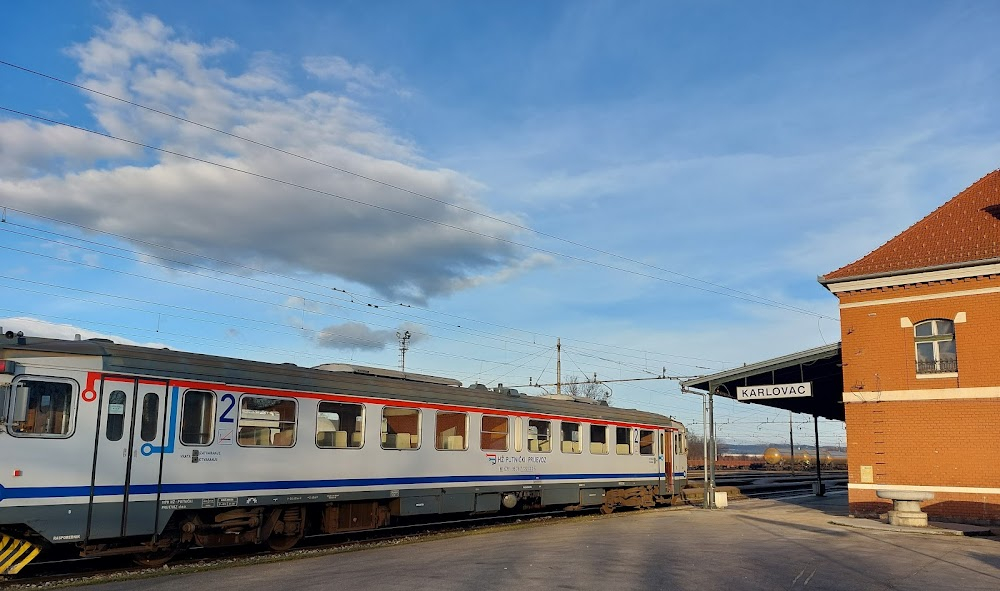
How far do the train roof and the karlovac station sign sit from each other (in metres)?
6.28

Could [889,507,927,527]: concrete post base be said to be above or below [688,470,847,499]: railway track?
above

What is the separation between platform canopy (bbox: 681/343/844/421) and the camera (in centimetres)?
2367

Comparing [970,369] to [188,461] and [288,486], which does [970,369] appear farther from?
[188,461]

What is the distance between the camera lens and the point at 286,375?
14422mm

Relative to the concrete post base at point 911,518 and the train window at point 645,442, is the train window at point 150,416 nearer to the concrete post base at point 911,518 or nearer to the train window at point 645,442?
the train window at point 645,442

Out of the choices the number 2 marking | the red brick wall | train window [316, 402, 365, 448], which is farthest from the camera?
the red brick wall

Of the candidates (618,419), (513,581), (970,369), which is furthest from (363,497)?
(970,369)

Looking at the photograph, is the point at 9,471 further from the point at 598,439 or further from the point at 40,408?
the point at 598,439

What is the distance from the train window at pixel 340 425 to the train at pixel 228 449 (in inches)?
1.1

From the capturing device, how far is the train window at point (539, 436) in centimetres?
2016

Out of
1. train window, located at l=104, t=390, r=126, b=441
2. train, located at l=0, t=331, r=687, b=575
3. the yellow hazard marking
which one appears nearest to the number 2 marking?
train, located at l=0, t=331, r=687, b=575

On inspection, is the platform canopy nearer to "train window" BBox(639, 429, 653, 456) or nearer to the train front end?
"train window" BBox(639, 429, 653, 456)

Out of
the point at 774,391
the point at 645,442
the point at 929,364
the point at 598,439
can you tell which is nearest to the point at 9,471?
the point at 598,439

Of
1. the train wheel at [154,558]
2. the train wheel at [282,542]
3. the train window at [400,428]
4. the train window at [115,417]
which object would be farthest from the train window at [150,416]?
the train window at [400,428]
